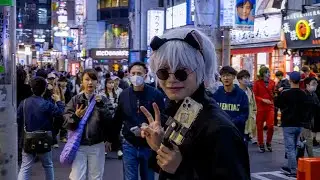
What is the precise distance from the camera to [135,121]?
6.05 metres

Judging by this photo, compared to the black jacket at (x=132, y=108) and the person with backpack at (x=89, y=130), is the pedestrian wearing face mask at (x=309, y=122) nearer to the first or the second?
the black jacket at (x=132, y=108)

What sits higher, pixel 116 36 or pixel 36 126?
pixel 116 36

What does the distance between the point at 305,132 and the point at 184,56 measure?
6.79m

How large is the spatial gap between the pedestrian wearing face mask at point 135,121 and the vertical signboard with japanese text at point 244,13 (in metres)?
11.8

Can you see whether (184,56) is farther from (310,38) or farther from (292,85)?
(310,38)

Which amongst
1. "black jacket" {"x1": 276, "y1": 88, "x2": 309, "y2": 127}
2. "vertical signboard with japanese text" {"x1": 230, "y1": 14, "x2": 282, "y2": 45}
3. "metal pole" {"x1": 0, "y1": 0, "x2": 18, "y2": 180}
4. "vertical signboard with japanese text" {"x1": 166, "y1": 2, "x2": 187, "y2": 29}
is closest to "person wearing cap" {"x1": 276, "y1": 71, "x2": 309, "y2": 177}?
"black jacket" {"x1": 276, "y1": 88, "x2": 309, "y2": 127}

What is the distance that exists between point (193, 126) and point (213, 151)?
0.46 feet

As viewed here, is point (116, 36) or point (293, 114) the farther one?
point (116, 36)

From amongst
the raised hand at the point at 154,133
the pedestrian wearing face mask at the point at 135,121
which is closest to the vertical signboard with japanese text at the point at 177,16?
the pedestrian wearing face mask at the point at 135,121

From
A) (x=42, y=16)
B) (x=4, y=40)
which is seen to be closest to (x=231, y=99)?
(x=4, y=40)

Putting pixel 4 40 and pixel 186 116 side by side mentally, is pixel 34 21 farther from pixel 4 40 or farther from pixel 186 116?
pixel 186 116

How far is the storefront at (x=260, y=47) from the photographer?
63.5 ft

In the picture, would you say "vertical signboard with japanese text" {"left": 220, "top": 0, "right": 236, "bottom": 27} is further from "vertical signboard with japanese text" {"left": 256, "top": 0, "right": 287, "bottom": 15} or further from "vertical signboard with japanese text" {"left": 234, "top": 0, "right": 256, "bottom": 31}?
"vertical signboard with japanese text" {"left": 256, "top": 0, "right": 287, "bottom": 15}

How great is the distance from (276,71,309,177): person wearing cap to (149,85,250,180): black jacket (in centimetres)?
664
